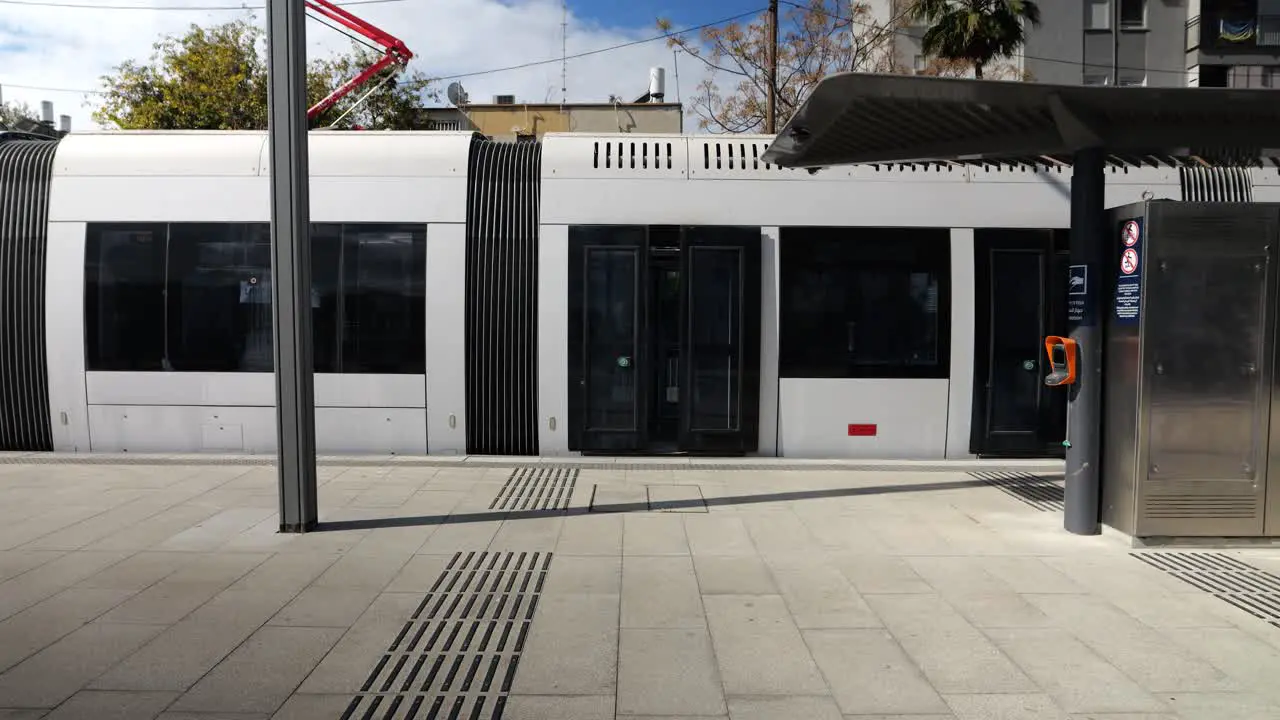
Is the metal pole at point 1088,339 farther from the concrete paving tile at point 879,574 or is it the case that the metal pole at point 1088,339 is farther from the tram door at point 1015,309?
the tram door at point 1015,309

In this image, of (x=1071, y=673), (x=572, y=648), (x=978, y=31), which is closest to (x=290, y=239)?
(x=572, y=648)

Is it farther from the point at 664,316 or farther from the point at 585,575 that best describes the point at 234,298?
the point at 585,575

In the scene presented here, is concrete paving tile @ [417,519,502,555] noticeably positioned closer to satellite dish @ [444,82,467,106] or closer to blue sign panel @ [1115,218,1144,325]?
blue sign panel @ [1115,218,1144,325]

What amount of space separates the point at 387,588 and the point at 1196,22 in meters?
33.4

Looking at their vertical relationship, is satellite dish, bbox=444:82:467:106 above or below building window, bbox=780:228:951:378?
above

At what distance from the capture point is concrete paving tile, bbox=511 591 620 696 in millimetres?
4215

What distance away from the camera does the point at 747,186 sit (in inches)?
384

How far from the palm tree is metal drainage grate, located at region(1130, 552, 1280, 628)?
16346 millimetres

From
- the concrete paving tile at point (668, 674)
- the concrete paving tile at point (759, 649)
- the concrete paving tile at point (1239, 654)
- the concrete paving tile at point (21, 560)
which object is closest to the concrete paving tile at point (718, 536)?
the concrete paving tile at point (759, 649)

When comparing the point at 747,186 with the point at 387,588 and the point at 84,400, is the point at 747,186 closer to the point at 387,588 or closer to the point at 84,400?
the point at 387,588

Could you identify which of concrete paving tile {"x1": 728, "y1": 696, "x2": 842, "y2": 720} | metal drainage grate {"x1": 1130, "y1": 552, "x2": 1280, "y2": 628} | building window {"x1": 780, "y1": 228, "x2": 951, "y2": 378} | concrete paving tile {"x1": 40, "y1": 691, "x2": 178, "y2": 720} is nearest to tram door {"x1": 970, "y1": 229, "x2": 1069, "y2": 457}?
building window {"x1": 780, "y1": 228, "x2": 951, "y2": 378}

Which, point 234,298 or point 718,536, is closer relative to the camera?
point 718,536

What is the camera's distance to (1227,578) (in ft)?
19.6

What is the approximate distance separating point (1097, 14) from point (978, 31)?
44.2ft
